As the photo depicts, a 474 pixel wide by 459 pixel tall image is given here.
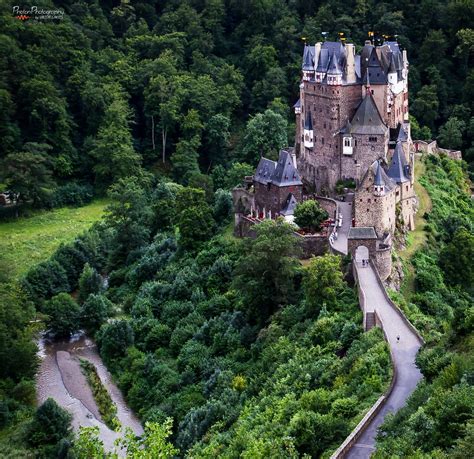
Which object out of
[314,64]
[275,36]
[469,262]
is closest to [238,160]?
[275,36]

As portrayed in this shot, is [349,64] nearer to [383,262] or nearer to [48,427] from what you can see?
[383,262]

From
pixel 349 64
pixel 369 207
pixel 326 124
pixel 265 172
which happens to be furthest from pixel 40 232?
pixel 369 207

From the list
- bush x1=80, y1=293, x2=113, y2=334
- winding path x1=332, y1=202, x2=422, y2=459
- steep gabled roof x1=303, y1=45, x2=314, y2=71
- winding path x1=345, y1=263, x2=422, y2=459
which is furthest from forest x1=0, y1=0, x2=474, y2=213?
winding path x1=345, y1=263, x2=422, y2=459

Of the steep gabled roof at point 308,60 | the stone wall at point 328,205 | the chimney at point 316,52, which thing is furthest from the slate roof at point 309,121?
the stone wall at point 328,205

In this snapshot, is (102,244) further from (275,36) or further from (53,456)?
(275,36)

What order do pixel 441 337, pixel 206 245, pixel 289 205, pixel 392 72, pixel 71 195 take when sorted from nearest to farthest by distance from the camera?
1. pixel 441 337
2. pixel 289 205
3. pixel 392 72
4. pixel 206 245
5. pixel 71 195

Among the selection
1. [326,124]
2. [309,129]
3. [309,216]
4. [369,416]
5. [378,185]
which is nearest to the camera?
[369,416]

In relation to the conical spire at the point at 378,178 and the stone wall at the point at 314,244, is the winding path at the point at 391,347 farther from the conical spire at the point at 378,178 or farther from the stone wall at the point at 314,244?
the conical spire at the point at 378,178
